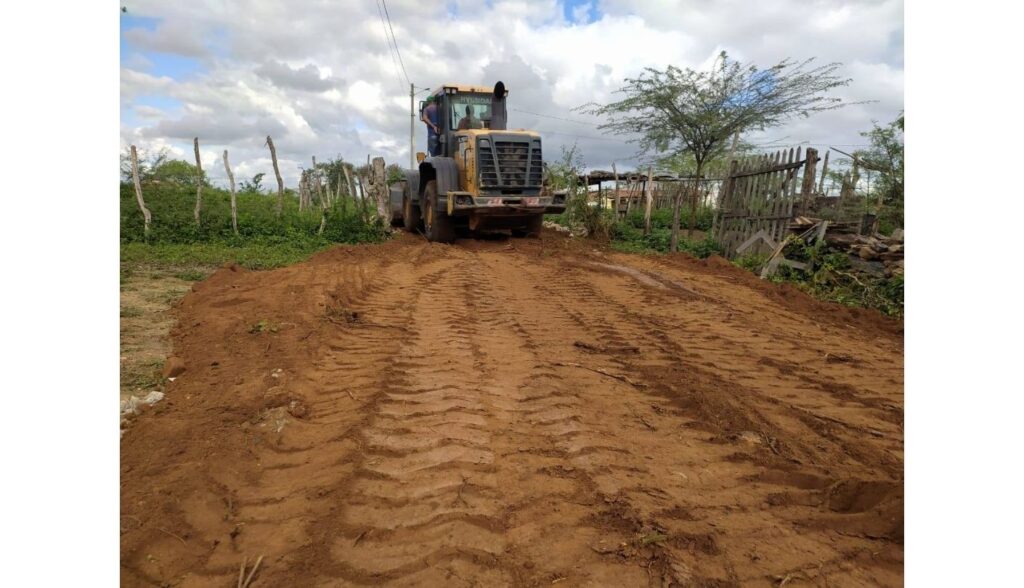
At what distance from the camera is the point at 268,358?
4.20 meters

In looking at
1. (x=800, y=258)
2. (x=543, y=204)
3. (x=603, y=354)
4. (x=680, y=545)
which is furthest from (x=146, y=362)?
(x=800, y=258)

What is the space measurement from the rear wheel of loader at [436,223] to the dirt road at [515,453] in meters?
6.06

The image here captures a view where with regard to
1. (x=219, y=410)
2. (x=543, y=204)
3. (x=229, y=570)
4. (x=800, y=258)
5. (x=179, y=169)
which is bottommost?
(x=229, y=570)

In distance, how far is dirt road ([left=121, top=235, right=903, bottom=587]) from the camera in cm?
204

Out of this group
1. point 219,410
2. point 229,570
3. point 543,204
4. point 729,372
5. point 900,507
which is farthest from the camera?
point 543,204

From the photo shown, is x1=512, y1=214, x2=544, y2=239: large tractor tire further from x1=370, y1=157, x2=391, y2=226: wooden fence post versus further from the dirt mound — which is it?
the dirt mound

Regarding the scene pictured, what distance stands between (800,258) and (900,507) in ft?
24.0

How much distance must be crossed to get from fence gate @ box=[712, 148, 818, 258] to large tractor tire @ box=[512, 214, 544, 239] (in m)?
3.85

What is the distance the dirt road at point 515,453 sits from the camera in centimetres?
204

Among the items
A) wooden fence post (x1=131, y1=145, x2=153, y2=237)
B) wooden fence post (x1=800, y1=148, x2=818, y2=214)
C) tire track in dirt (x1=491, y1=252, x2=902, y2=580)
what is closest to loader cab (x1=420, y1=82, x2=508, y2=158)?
wooden fence post (x1=800, y1=148, x2=818, y2=214)

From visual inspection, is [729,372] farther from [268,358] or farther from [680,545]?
[268,358]

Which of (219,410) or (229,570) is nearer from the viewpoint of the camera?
(229,570)

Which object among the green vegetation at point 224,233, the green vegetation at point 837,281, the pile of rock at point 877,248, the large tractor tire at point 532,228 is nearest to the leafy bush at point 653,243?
the large tractor tire at point 532,228

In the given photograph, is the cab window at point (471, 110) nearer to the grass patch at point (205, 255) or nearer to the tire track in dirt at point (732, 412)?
the grass patch at point (205, 255)
